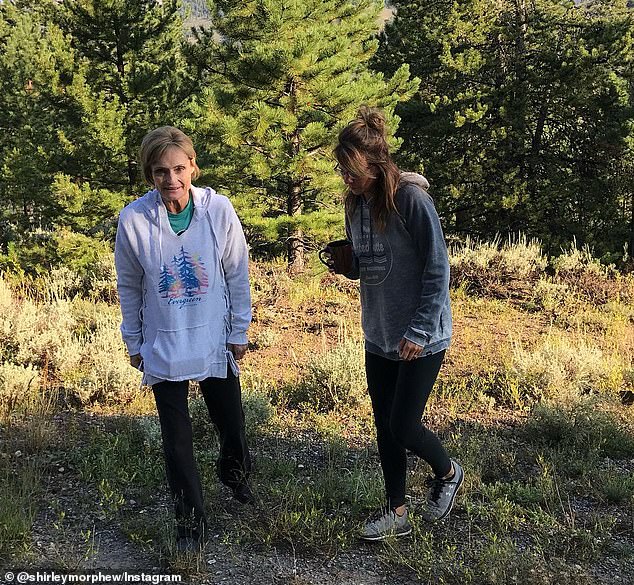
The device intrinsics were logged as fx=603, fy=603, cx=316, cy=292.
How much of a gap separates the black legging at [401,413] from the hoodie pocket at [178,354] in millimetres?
758

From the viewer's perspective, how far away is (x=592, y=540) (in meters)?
2.80

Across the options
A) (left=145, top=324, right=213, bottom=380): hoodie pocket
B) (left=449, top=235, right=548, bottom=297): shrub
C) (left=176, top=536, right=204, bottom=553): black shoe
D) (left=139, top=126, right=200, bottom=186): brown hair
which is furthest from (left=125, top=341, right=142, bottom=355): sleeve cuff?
(left=449, top=235, right=548, bottom=297): shrub

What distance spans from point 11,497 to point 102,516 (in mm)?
473

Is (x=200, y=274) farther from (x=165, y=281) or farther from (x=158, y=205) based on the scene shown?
(x=158, y=205)

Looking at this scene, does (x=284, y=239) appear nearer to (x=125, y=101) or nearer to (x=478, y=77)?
(x=125, y=101)

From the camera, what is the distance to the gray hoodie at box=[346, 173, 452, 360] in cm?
245

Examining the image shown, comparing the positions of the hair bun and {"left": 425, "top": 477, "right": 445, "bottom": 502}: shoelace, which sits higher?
the hair bun

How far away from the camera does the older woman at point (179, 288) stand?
2533 millimetres

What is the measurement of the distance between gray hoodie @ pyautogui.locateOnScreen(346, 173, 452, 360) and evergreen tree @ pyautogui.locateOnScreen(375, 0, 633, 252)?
10928 millimetres

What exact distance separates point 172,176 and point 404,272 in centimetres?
105

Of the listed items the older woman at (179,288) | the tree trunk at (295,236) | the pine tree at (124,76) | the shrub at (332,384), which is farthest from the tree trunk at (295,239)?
the older woman at (179,288)

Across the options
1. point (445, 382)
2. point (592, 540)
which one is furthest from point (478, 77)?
point (592, 540)

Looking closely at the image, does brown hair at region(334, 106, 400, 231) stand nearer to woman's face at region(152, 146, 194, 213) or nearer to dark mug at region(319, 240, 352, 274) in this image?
dark mug at region(319, 240, 352, 274)

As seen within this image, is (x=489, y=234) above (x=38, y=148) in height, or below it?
below
